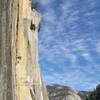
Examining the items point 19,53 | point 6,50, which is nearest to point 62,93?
point 19,53

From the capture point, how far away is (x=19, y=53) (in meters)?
16.4

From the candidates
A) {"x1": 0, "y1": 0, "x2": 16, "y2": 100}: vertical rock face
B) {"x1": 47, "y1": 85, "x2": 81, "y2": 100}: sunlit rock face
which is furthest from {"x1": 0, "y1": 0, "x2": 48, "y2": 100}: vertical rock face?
{"x1": 47, "y1": 85, "x2": 81, "y2": 100}: sunlit rock face

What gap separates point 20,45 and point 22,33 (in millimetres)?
749

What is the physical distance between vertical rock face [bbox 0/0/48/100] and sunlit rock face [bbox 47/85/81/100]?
125ft

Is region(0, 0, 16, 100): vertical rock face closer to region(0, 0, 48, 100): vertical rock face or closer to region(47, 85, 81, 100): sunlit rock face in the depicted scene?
region(0, 0, 48, 100): vertical rock face

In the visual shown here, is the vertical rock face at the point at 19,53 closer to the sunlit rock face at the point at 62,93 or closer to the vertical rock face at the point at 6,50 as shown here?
the vertical rock face at the point at 6,50

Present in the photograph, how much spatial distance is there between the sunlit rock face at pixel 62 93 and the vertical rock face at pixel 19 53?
38.1 meters

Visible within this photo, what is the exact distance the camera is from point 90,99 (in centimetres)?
6138

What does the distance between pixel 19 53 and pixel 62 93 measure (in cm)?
4462

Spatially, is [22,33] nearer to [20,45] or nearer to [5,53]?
[20,45]

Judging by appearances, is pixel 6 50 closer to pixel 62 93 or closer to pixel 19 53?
Result: pixel 19 53

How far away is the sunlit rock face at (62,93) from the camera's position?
195ft

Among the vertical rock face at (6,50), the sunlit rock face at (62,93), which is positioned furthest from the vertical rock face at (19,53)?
the sunlit rock face at (62,93)

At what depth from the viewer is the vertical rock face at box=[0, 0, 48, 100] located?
9.51 meters
